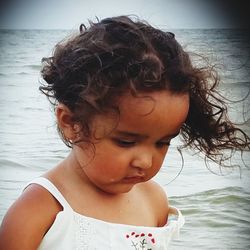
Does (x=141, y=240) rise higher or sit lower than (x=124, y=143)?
lower

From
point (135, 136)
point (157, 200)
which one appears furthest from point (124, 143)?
point (157, 200)

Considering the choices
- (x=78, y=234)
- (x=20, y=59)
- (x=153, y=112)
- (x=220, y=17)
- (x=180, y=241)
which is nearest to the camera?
(x=153, y=112)

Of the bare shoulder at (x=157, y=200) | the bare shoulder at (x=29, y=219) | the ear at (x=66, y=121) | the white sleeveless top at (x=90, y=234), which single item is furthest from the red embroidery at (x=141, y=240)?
the ear at (x=66, y=121)

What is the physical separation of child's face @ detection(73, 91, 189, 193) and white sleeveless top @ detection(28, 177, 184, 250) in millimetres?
151

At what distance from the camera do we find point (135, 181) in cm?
198

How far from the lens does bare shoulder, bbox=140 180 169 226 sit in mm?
2340

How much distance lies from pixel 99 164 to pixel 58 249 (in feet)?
0.96

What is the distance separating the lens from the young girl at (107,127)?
188 cm

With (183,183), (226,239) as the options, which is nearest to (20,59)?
(183,183)

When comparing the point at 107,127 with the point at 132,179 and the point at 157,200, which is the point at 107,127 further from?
the point at 157,200

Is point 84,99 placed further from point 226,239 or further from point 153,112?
point 226,239

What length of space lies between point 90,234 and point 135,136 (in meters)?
0.37

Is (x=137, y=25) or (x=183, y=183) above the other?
(x=137, y=25)

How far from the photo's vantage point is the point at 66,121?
2.01 metres
